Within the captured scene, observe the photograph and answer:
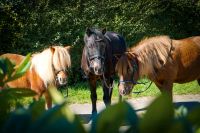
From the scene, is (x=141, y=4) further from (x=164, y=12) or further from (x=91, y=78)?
(x=91, y=78)

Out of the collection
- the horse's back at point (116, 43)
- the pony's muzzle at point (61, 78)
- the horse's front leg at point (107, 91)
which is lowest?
the horse's front leg at point (107, 91)

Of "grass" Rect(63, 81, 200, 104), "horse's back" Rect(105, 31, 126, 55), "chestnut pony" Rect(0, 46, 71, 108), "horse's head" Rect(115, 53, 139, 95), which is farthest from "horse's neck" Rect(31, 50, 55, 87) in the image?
"grass" Rect(63, 81, 200, 104)

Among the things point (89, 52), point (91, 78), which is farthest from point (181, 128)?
point (91, 78)

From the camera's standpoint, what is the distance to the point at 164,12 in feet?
41.7

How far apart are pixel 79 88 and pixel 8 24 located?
2377mm

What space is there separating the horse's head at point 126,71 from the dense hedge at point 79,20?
4.76 metres

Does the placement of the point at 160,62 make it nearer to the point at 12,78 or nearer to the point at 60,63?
the point at 60,63

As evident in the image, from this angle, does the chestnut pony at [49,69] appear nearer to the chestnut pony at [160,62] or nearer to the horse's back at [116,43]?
the chestnut pony at [160,62]

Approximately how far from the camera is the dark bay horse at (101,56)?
6.20m

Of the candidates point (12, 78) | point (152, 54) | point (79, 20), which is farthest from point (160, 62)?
point (12, 78)

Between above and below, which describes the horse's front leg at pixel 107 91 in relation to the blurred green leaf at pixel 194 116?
below

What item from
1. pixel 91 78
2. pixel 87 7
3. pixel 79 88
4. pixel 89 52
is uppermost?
pixel 87 7

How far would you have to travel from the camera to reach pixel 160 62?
641 cm

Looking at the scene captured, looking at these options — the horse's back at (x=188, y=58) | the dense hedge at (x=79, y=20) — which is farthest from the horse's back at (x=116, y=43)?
the dense hedge at (x=79, y=20)
